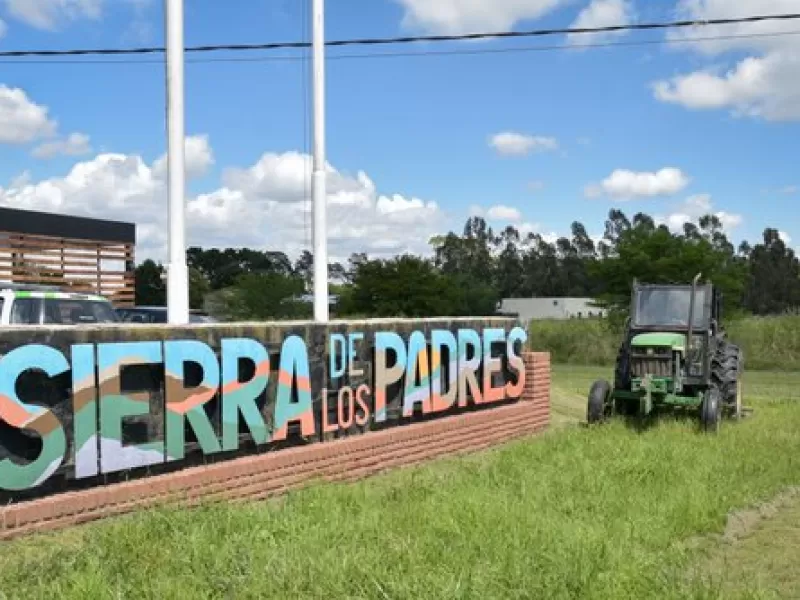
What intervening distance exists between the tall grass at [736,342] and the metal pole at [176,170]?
2905 cm

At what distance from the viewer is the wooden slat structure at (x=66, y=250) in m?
25.8

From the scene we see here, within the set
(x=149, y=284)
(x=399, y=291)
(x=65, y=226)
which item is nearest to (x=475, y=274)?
(x=149, y=284)

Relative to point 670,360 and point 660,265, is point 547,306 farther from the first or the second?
point 670,360

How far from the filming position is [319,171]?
37.8 ft

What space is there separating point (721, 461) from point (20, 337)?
7592mm

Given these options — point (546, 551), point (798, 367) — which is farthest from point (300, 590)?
point (798, 367)

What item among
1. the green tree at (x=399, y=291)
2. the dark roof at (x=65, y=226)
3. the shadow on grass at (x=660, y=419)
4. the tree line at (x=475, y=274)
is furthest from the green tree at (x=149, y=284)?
the shadow on grass at (x=660, y=419)

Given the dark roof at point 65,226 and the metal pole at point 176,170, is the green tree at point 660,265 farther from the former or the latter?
the metal pole at point 176,170

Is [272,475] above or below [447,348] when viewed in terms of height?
below

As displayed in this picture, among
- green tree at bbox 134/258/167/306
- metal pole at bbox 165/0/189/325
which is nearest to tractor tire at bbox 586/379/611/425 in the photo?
metal pole at bbox 165/0/189/325

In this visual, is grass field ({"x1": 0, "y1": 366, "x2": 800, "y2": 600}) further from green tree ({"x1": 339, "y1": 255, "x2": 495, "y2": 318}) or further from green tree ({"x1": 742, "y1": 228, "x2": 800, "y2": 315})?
green tree ({"x1": 742, "y1": 228, "x2": 800, "y2": 315})

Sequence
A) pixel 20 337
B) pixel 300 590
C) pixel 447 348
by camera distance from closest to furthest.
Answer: pixel 300 590, pixel 20 337, pixel 447 348

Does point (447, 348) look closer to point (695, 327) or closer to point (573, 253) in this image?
point (695, 327)

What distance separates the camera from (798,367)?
113 ft
